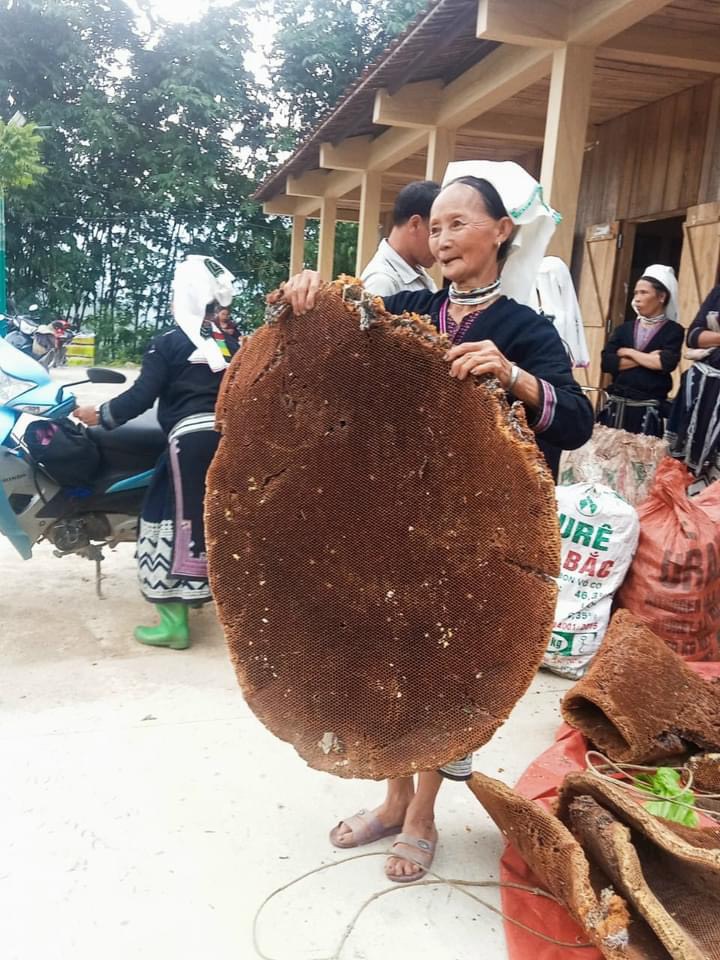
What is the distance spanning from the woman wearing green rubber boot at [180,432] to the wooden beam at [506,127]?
5008mm

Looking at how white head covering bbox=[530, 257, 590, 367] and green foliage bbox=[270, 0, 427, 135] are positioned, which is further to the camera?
green foliage bbox=[270, 0, 427, 135]

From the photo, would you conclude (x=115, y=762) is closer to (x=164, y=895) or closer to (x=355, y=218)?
(x=164, y=895)

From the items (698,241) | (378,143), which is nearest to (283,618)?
(698,241)

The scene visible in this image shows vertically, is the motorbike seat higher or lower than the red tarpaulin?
higher

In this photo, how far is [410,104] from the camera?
22.2 ft

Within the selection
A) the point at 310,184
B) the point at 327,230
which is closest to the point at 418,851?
the point at 327,230

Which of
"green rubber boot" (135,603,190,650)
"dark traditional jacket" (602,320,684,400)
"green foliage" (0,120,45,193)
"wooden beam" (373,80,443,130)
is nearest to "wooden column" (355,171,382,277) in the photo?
"wooden beam" (373,80,443,130)

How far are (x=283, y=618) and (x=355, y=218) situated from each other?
13973 millimetres

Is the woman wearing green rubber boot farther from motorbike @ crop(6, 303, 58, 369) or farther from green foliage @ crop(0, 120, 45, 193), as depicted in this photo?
green foliage @ crop(0, 120, 45, 193)

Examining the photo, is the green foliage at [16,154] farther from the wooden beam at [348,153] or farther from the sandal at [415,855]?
the sandal at [415,855]

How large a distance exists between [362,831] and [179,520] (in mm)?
1648

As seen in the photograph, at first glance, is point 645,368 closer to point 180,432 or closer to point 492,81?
point 492,81

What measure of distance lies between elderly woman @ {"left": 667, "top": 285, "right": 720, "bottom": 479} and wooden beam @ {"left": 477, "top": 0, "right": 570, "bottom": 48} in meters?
1.77

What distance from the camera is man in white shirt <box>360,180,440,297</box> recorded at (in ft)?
8.91
